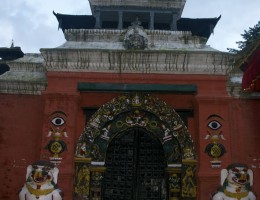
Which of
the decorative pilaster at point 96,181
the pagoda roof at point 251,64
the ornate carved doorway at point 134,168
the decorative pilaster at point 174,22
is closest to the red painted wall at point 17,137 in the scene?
the decorative pilaster at point 96,181

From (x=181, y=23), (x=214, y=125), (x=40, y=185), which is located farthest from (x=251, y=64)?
(x=181, y=23)

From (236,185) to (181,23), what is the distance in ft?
29.8

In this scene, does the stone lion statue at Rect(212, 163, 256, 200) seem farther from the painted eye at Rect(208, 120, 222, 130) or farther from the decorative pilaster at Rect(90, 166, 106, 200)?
the decorative pilaster at Rect(90, 166, 106, 200)

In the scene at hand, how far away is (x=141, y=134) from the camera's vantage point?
9211 mm

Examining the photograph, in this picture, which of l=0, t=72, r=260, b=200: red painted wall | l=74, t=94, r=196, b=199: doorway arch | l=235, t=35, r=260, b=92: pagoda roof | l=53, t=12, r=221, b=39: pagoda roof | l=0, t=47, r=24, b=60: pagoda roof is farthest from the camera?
l=53, t=12, r=221, b=39: pagoda roof

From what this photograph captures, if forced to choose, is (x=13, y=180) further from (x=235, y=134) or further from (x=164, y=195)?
(x=235, y=134)

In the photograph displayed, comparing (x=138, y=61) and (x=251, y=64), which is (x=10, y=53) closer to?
(x=138, y=61)

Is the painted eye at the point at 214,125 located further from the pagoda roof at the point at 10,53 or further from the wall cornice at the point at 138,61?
the pagoda roof at the point at 10,53

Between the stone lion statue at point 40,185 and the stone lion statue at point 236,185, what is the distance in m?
3.17

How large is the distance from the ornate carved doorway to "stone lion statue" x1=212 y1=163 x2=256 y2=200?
173cm

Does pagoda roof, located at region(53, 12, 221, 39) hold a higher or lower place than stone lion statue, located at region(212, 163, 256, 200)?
higher

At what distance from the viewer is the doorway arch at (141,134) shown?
8562 millimetres

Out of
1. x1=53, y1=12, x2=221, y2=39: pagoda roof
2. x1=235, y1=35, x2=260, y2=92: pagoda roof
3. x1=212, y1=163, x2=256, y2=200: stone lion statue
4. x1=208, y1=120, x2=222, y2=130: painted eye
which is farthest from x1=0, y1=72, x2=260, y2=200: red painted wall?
x1=53, y1=12, x2=221, y2=39: pagoda roof

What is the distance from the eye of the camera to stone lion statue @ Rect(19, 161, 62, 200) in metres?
7.36
